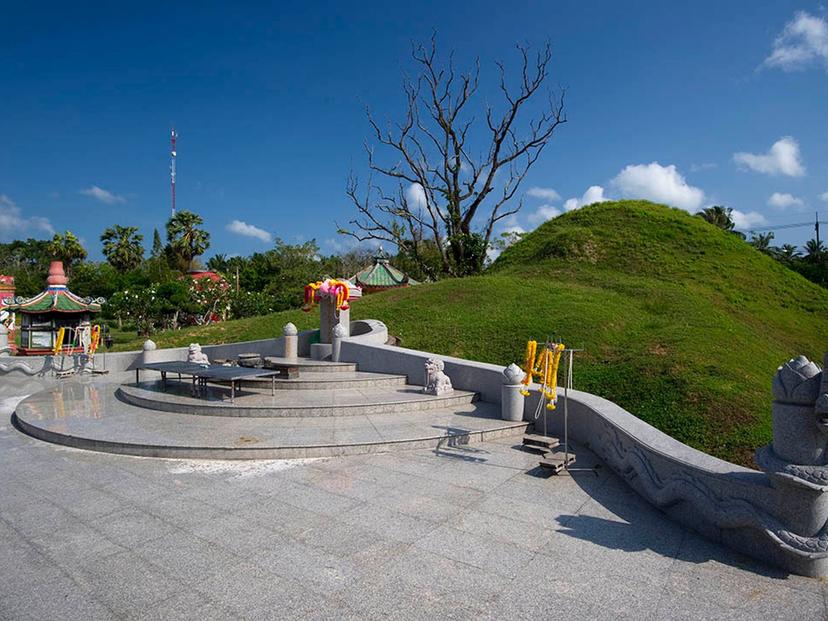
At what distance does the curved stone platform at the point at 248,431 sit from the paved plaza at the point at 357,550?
0.47 metres

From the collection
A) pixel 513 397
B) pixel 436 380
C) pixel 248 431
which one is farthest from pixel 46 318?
pixel 513 397

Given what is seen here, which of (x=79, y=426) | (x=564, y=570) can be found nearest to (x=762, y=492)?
(x=564, y=570)

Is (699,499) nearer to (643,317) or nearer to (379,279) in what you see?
(643,317)

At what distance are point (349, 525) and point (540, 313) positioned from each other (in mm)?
12179

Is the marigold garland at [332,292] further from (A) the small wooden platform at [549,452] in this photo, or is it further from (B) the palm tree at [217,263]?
(B) the palm tree at [217,263]

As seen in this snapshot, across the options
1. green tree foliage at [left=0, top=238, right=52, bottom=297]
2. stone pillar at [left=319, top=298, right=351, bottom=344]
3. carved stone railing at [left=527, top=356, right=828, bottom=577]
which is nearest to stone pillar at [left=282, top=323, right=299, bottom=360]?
stone pillar at [left=319, top=298, right=351, bottom=344]

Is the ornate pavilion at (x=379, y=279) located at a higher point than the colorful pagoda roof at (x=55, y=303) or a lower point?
higher

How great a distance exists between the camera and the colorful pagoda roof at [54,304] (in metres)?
16.3

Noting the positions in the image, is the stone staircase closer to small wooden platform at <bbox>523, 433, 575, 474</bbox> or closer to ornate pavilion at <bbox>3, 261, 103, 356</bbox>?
small wooden platform at <bbox>523, 433, 575, 474</bbox>

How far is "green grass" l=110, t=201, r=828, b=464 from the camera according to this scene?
9.36 metres

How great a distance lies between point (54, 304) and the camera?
1644 centimetres

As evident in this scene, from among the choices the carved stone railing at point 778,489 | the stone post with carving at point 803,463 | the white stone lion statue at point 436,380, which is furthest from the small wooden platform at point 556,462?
the white stone lion statue at point 436,380

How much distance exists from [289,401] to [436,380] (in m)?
2.87

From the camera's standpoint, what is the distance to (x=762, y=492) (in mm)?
4074
